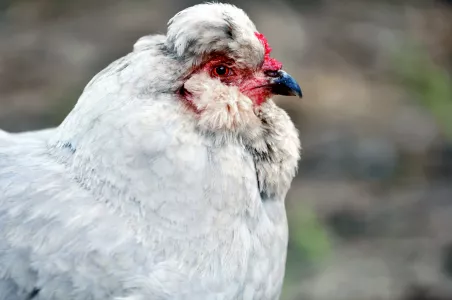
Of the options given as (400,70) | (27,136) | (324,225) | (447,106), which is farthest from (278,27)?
(27,136)

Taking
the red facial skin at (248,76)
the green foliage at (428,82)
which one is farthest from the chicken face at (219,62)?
the green foliage at (428,82)

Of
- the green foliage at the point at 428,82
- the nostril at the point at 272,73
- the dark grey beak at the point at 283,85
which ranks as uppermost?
the green foliage at the point at 428,82

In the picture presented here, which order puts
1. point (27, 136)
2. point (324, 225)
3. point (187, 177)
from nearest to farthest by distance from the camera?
point (187, 177), point (27, 136), point (324, 225)

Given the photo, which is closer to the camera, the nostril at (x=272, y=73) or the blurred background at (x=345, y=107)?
the nostril at (x=272, y=73)

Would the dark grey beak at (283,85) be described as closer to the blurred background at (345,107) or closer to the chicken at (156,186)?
the chicken at (156,186)

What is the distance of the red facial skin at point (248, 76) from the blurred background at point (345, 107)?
258 centimetres

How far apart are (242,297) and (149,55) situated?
792 mm

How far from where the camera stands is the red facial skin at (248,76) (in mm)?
2486

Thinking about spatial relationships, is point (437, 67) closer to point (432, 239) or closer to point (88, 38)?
point (432, 239)

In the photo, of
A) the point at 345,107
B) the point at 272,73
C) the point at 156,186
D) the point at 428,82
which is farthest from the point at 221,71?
the point at 428,82

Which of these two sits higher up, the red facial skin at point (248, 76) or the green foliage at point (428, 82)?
the green foliage at point (428, 82)

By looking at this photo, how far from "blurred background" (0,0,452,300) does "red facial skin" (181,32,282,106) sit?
2.58 m

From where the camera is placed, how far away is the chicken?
2.39 metres

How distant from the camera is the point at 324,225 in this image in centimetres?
539
